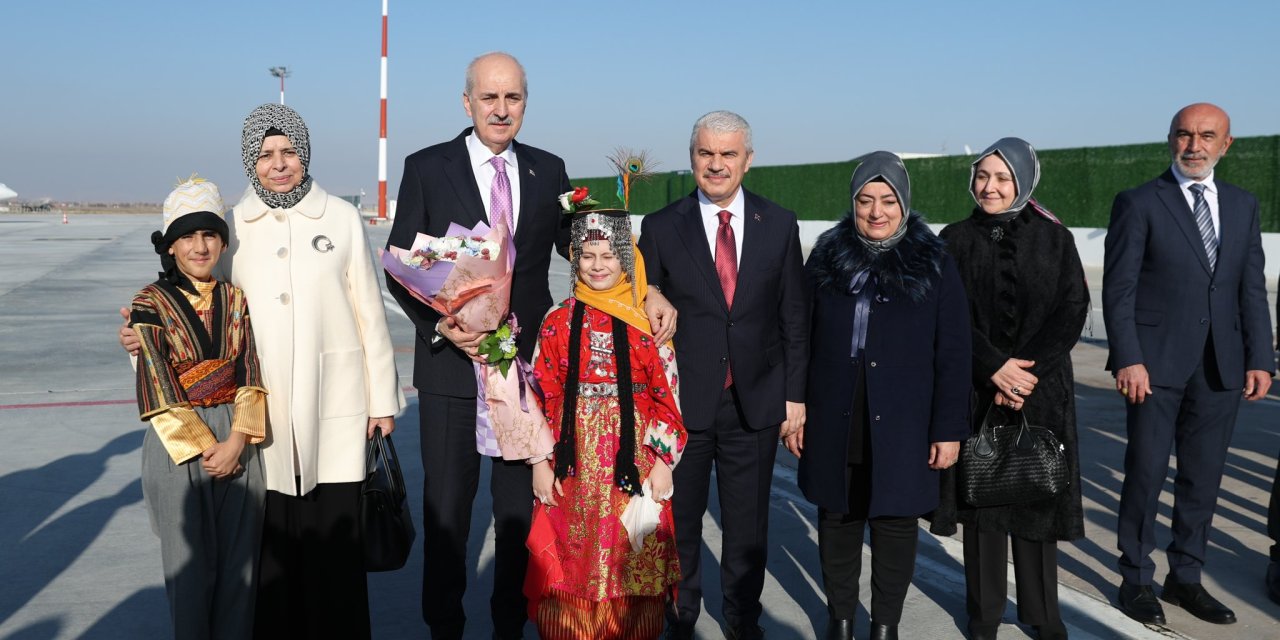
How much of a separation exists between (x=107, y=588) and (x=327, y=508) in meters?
1.54

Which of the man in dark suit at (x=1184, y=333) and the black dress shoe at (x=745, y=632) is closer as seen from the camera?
the black dress shoe at (x=745, y=632)

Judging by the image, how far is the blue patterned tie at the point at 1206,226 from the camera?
4.27 m

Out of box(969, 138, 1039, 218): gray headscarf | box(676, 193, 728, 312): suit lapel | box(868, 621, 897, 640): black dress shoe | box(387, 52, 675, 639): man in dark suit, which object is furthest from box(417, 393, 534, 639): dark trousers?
box(969, 138, 1039, 218): gray headscarf

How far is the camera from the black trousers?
3516mm

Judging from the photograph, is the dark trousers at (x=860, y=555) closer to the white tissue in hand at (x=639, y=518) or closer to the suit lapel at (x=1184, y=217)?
the white tissue in hand at (x=639, y=518)

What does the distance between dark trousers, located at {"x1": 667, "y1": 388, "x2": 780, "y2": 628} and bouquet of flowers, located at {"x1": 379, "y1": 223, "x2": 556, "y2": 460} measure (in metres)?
0.71

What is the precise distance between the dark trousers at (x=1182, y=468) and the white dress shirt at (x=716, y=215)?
77.7 inches

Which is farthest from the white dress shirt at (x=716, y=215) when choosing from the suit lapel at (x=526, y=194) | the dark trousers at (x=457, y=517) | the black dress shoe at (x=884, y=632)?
the black dress shoe at (x=884, y=632)

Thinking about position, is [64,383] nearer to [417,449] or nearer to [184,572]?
[417,449]

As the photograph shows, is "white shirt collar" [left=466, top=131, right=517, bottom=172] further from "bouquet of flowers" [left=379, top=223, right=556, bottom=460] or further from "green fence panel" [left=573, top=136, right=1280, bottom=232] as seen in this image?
"green fence panel" [left=573, top=136, right=1280, bottom=232]

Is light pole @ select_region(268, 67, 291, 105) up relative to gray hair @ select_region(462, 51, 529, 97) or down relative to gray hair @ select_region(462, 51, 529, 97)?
up

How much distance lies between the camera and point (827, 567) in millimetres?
3852

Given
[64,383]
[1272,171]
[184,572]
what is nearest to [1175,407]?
[184,572]

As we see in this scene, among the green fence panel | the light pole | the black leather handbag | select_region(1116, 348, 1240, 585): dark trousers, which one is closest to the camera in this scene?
the black leather handbag
